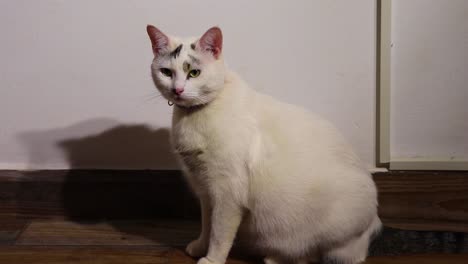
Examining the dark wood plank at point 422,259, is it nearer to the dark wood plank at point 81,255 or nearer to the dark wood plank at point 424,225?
the dark wood plank at point 424,225

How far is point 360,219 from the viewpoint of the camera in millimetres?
1018

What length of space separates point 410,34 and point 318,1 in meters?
0.25

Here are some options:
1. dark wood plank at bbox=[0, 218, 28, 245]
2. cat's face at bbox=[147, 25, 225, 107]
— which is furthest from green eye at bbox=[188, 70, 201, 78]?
dark wood plank at bbox=[0, 218, 28, 245]

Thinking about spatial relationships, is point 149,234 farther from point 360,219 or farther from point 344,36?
point 344,36

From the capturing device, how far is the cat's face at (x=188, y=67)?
0.94m

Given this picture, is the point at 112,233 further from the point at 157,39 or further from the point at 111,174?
the point at 157,39

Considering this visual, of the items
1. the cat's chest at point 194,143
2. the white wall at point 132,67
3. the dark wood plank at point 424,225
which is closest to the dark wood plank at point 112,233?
the white wall at point 132,67

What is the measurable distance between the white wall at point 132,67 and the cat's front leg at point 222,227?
335mm

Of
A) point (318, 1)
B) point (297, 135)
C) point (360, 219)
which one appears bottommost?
point (360, 219)

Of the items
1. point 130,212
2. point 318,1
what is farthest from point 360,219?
point 130,212

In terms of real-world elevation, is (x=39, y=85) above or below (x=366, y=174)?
above

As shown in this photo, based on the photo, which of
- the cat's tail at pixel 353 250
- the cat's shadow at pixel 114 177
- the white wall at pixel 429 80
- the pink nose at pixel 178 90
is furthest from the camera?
the cat's shadow at pixel 114 177

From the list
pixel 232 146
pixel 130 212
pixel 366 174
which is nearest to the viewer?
pixel 232 146

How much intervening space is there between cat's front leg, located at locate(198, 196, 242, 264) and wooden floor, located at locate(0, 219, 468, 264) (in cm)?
9
